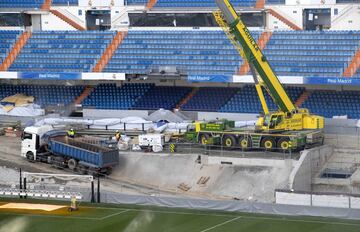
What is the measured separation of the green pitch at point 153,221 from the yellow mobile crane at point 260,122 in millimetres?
10457

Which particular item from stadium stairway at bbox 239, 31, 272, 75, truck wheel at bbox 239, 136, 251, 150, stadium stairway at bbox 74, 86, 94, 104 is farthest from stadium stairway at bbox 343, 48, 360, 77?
stadium stairway at bbox 74, 86, 94, 104

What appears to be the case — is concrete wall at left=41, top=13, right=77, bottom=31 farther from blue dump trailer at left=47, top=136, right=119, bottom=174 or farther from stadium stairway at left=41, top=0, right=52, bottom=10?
blue dump trailer at left=47, top=136, right=119, bottom=174

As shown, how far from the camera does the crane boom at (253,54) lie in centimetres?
5453

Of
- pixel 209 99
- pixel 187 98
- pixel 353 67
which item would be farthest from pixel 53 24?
pixel 353 67

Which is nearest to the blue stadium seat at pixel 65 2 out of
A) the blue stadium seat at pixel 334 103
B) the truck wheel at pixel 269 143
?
the blue stadium seat at pixel 334 103

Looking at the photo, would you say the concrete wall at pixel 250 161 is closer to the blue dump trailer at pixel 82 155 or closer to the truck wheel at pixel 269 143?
the truck wheel at pixel 269 143

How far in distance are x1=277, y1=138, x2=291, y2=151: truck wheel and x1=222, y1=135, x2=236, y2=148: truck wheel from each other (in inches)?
101

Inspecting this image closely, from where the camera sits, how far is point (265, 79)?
55312mm

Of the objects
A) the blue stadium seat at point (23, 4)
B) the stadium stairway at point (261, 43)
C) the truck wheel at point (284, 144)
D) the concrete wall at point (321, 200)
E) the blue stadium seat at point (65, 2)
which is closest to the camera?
the concrete wall at point (321, 200)

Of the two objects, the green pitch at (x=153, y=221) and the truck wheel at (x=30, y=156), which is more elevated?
the truck wheel at (x=30, y=156)

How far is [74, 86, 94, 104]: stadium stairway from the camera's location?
227ft

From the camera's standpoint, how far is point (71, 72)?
223 ft

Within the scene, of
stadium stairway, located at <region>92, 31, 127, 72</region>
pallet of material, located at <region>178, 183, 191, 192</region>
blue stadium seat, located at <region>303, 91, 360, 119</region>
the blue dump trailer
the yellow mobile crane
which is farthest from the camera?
stadium stairway, located at <region>92, 31, 127, 72</region>

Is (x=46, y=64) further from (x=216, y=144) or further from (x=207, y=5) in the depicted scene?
(x=216, y=144)
